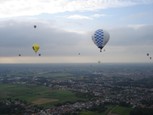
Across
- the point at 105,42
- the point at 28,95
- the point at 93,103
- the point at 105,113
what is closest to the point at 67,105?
the point at 93,103

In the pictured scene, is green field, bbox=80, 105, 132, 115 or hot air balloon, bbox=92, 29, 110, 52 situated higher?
hot air balloon, bbox=92, 29, 110, 52

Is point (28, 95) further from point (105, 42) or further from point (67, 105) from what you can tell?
point (105, 42)

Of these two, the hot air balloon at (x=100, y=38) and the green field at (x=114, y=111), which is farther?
the green field at (x=114, y=111)

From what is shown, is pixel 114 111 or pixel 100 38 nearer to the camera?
pixel 100 38

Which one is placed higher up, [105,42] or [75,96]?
[105,42]

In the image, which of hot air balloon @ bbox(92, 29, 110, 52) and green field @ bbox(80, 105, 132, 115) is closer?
hot air balloon @ bbox(92, 29, 110, 52)

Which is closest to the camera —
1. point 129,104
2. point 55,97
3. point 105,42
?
point 105,42

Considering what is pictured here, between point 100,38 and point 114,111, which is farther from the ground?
point 100,38

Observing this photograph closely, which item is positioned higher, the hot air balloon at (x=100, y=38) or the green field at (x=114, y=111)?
the hot air balloon at (x=100, y=38)
